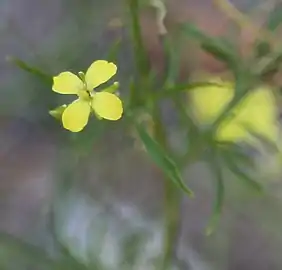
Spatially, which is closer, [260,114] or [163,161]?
[163,161]

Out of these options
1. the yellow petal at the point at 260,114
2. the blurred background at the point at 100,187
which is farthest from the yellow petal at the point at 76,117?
the yellow petal at the point at 260,114

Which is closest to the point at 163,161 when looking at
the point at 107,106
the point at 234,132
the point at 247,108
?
the point at 107,106

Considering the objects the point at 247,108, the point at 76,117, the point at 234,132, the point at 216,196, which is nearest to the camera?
the point at 76,117

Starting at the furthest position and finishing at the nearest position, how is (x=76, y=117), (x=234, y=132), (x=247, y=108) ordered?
(x=247, y=108), (x=234, y=132), (x=76, y=117)

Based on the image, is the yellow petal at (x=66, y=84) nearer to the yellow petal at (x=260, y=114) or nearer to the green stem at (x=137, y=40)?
the green stem at (x=137, y=40)

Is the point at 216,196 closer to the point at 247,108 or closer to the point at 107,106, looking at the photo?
the point at 107,106

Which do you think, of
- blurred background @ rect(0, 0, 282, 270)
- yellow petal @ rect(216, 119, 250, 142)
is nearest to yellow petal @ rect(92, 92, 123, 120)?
blurred background @ rect(0, 0, 282, 270)
